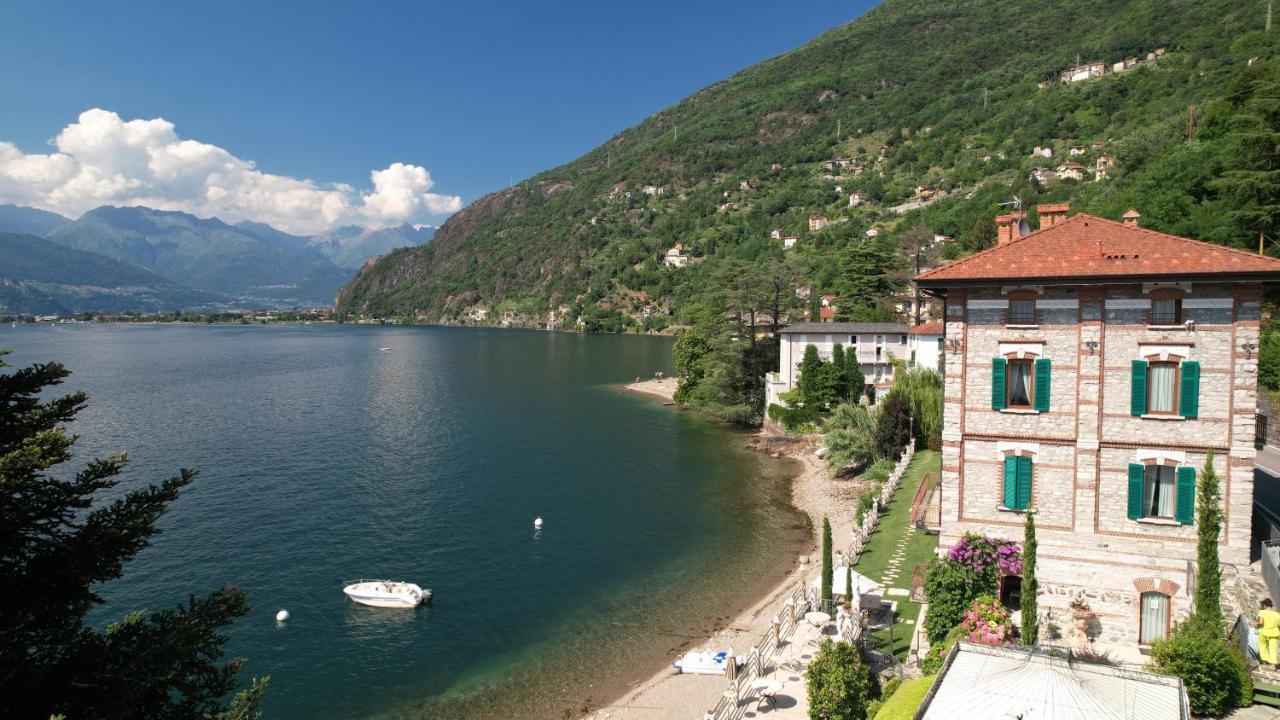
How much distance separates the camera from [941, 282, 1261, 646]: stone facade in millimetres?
18953

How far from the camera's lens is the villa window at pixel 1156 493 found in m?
19.6

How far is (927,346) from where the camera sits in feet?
173

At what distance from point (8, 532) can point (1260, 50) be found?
142m

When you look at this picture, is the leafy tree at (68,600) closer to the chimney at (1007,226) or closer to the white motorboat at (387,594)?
the white motorboat at (387,594)

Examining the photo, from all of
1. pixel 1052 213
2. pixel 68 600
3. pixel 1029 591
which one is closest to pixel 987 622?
pixel 1029 591

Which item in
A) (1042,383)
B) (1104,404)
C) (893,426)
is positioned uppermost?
(1042,383)

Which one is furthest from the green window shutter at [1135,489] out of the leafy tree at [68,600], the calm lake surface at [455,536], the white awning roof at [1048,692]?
the leafy tree at [68,600]

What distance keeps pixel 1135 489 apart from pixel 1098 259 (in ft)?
23.2

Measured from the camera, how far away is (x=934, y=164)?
187 m

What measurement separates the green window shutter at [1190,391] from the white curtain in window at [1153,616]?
5519 mm

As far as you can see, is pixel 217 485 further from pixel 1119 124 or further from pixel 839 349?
pixel 1119 124

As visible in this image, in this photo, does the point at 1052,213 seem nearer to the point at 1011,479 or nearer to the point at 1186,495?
the point at 1011,479

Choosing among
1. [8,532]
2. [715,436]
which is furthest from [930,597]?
[715,436]

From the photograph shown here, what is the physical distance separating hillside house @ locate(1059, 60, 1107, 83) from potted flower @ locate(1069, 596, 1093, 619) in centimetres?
19365
